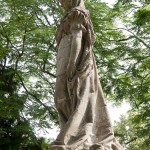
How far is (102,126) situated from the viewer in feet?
17.6

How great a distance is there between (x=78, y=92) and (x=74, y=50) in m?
0.68

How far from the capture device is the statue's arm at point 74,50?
5.57 metres

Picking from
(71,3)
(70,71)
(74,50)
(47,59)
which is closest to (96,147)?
(70,71)

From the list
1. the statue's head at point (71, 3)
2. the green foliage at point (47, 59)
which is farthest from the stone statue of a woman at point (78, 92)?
the green foliage at point (47, 59)

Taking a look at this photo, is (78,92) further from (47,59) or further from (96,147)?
(47,59)

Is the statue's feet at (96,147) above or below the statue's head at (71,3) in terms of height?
below

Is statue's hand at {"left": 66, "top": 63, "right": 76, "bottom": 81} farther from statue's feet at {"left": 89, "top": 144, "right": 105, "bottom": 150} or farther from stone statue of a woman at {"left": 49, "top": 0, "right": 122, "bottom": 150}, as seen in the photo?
statue's feet at {"left": 89, "top": 144, "right": 105, "bottom": 150}

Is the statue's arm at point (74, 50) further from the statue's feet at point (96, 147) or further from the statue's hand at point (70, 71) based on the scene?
the statue's feet at point (96, 147)

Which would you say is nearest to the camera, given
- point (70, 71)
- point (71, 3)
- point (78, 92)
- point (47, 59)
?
point (78, 92)

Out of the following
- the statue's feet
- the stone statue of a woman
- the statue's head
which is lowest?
the statue's feet

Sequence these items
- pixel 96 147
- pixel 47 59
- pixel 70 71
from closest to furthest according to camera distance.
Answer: pixel 96 147
pixel 70 71
pixel 47 59

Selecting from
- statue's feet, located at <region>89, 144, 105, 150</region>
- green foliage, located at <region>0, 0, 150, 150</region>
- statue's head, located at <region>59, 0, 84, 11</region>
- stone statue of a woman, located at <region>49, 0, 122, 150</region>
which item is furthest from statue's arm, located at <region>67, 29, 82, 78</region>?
green foliage, located at <region>0, 0, 150, 150</region>

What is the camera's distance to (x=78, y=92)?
5449mm

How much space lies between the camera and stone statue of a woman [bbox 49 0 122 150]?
4.97m
